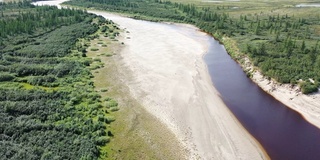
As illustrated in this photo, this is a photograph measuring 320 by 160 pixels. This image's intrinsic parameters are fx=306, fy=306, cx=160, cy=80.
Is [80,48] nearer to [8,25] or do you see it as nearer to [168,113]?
[8,25]

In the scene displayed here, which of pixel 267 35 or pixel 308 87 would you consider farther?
pixel 267 35

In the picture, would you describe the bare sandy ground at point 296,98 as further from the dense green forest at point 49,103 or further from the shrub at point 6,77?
the shrub at point 6,77

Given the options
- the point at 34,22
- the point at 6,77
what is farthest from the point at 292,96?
the point at 34,22

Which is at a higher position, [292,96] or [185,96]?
[292,96]

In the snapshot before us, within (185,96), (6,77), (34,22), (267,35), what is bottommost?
(185,96)

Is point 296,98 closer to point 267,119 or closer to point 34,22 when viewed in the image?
point 267,119

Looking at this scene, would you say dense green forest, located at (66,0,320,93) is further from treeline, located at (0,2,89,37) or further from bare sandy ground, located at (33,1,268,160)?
treeline, located at (0,2,89,37)

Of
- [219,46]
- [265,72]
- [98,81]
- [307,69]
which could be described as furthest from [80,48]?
[307,69]
